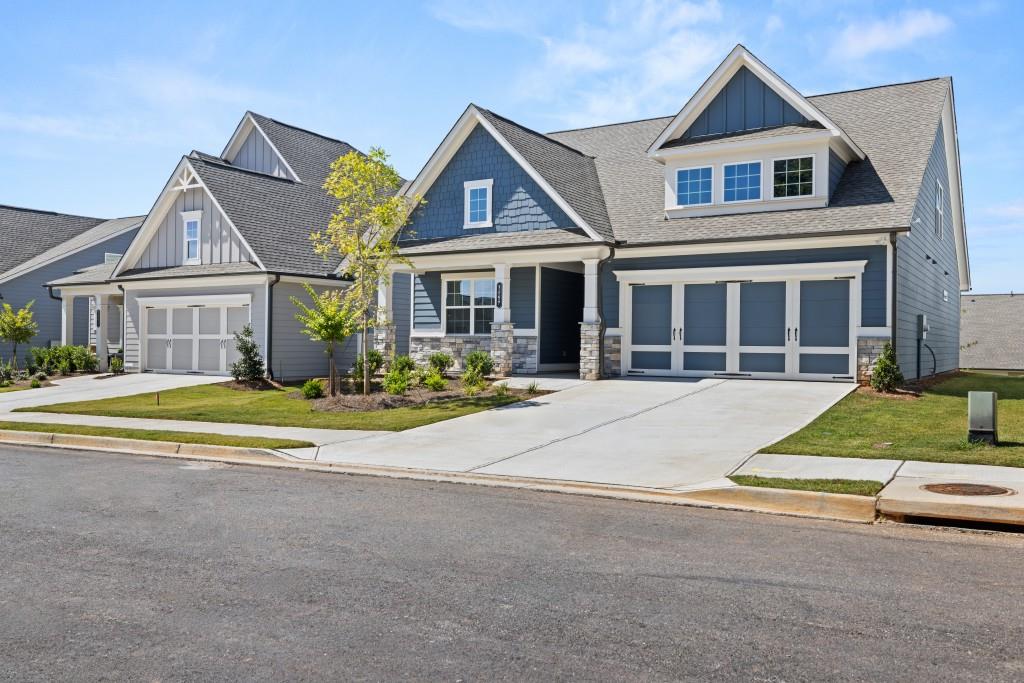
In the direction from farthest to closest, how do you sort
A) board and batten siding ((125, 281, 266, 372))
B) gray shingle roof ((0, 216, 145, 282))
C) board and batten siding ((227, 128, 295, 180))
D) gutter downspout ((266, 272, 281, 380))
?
1. gray shingle roof ((0, 216, 145, 282))
2. board and batten siding ((227, 128, 295, 180))
3. board and batten siding ((125, 281, 266, 372))
4. gutter downspout ((266, 272, 281, 380))

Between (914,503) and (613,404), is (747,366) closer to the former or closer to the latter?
(613,404)

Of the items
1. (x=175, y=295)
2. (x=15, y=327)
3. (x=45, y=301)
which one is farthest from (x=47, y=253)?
(x=175, y=295)

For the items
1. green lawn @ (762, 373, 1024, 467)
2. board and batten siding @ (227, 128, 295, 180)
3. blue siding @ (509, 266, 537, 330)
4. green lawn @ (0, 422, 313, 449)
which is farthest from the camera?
board and batten siding @ (227, 128, 295, 180)

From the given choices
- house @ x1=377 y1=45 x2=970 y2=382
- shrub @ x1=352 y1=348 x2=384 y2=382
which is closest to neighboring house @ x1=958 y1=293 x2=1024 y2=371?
house @ x1=377 y1=45 x2=970 y2=382

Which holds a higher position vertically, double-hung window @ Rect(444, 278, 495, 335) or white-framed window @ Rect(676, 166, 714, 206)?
white-framed window @ Rect(676, 166, 714, 206)

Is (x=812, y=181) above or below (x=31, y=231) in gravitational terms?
below

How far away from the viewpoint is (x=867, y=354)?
739 inches

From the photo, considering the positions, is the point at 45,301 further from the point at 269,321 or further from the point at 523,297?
the point at 523,297

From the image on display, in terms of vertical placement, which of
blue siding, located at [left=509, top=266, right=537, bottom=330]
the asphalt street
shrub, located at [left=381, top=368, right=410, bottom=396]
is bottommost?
the asphalt street

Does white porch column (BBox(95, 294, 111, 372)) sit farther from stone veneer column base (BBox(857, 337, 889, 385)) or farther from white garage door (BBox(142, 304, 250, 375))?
stone veneer column base (BBox(857, 337, 889, 385))

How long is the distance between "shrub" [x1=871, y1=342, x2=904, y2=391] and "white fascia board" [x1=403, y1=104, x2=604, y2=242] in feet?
23.4

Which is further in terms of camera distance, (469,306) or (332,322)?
(469,306)

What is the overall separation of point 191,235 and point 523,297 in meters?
12.0

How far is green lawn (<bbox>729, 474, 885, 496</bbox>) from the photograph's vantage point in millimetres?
8539
